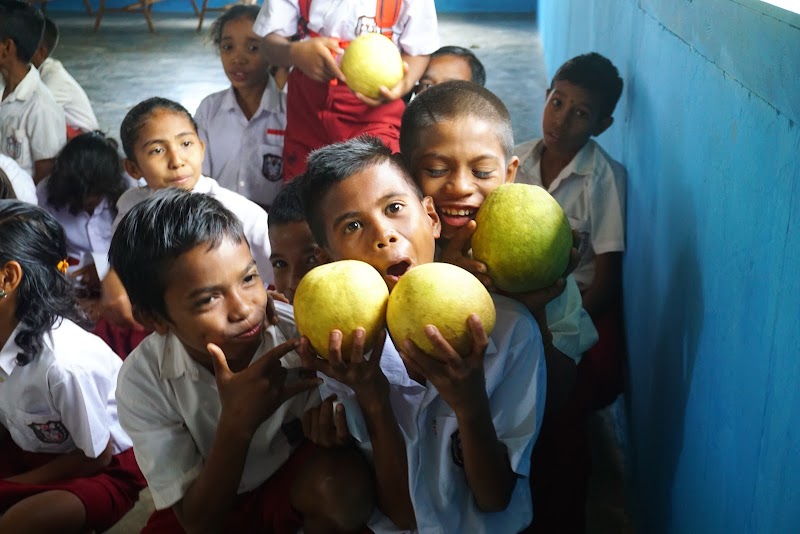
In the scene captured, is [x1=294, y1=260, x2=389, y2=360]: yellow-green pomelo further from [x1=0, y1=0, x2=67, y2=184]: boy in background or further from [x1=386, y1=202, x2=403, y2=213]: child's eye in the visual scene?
[x1=0, y1=0, x2=67, y2=184]: boy in background

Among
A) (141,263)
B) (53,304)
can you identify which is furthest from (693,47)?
(53,304)

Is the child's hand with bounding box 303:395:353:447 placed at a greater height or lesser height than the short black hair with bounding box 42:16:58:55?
greater

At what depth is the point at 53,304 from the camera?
7.09 feet

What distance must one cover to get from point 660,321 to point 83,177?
2643 mm

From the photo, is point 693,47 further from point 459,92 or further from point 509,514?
point 509,514

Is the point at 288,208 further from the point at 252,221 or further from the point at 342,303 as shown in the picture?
the point at 342,303

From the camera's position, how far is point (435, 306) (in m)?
1.22

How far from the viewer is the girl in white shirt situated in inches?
81.7

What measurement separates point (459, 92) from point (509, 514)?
92 cm

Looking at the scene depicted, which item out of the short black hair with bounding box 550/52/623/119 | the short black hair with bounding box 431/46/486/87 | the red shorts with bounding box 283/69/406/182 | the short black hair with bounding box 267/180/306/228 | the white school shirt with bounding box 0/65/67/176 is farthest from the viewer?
the white school shirt with bounding box 0/65/67/176

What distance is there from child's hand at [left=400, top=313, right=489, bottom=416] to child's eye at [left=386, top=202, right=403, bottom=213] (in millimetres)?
340

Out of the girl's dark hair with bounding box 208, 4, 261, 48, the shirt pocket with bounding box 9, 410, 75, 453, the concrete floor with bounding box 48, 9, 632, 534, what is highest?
the girl's dark hair with bounding box 208, 4, 261, 48

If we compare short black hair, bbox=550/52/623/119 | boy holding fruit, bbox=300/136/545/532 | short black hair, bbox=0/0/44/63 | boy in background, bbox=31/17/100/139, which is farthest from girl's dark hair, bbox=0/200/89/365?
boy in background, bbox=31/17/100/139

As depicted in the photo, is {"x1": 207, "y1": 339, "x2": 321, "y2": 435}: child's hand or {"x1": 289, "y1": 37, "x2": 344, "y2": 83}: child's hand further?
{"x1": 289, "y1": 37, "x2": 344, "y2": 83}: child's hand
